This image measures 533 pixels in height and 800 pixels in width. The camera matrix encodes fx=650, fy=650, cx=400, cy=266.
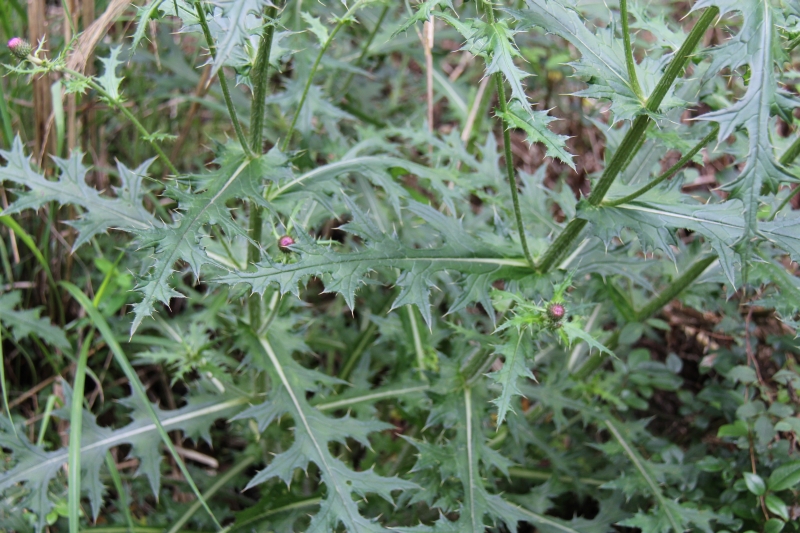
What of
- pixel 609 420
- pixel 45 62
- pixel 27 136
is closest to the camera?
pixel 45 62

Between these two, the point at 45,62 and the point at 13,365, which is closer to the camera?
the point at 45,62

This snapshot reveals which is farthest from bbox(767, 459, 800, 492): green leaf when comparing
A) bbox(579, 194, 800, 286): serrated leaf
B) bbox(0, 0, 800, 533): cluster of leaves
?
bbox(579, 194, 800, 286): serrated leaf

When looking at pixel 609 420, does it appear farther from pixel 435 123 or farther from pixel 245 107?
pixel 435 123

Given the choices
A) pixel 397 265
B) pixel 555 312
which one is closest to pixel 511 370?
pixel 555 312

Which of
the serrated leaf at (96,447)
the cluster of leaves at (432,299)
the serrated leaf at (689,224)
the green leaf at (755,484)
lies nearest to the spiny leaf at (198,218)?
the cluster of leaves at (432,299)

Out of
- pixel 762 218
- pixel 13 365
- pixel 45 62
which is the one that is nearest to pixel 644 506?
pixel 762 218

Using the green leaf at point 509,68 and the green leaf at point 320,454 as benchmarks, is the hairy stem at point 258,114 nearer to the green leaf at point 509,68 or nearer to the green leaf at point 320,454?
the green leaf at point 320,454

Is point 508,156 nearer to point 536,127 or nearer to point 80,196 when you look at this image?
point 536,127

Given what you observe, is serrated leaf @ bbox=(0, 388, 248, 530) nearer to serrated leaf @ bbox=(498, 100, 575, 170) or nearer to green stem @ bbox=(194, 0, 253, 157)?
green stem @ bbox=(194, 0, 253, 157)
